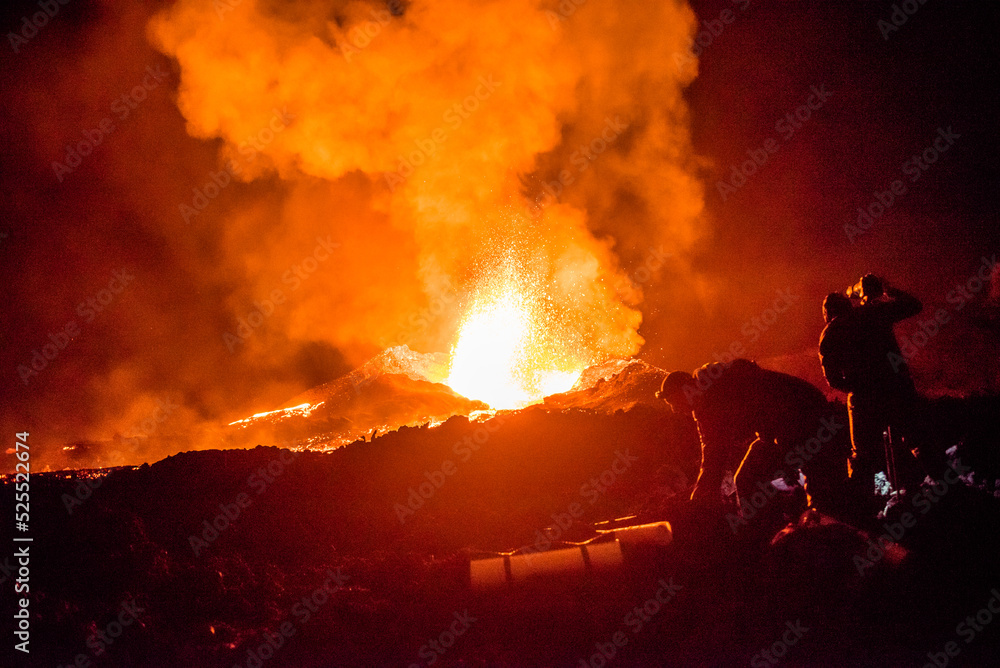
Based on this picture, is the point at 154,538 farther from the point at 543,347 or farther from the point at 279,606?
the point at 543,347

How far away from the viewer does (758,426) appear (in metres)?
6.82

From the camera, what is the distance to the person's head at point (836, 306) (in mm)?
6512

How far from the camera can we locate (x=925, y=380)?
20.4m

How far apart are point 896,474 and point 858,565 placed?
1338mm

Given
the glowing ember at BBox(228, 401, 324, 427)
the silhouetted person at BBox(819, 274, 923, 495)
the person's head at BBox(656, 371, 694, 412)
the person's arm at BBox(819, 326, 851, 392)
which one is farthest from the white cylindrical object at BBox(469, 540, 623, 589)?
the glowing ember at BBox(228, 401, 324, 427)

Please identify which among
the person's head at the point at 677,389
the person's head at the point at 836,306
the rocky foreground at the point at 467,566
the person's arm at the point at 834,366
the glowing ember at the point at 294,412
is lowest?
the glowing ember at the point at 294,412

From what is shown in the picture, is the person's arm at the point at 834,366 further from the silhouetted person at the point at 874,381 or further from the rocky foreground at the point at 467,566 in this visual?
the rocky foreground at the point at 467,566

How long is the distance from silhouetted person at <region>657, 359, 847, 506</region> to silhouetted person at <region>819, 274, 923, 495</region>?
0.36 metres

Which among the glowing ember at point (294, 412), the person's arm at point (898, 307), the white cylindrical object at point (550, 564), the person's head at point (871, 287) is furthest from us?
the glowing ember at point (294, 412)

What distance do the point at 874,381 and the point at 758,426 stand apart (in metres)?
1.39

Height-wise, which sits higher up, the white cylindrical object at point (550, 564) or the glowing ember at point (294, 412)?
the white cylindrical object at point (550, 564)

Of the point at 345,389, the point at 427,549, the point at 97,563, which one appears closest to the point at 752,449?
the point at 427,549

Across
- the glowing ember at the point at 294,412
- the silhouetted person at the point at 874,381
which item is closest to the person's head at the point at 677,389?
the silhouetted person at the point at 874,381

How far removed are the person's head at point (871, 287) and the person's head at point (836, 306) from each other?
0.21m
